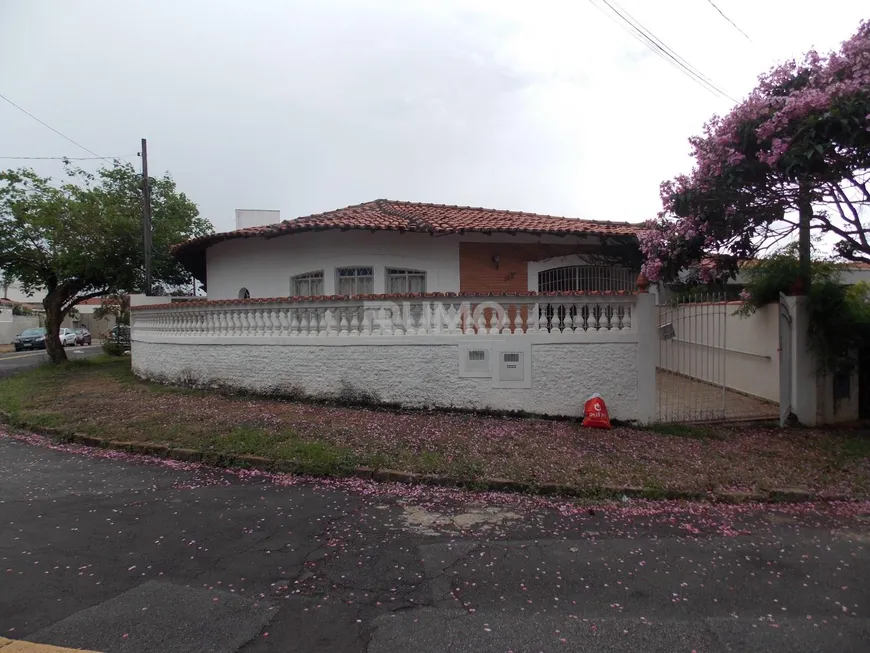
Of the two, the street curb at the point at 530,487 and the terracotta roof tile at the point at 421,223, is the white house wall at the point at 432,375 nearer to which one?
the street curb at the point at 530,487

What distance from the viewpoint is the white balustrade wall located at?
21.2 ft

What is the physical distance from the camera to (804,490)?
4.56m

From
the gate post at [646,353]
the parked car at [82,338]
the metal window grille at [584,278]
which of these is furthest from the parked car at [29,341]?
the gate post at [646,353]

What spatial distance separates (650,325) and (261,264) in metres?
7.94

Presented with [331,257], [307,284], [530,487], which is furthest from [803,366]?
[307,284]

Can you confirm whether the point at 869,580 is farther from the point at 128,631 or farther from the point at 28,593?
the point at 28,593

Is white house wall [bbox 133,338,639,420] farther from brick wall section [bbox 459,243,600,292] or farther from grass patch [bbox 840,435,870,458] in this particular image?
brick wall section [bbox 459,243,600,292]

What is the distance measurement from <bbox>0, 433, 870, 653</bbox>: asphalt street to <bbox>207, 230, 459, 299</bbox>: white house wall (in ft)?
18.4

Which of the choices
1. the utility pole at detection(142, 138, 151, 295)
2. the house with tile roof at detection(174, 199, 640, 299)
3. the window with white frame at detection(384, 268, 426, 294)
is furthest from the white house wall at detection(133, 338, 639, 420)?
the utility pole at detection(142, 138, 151, 295)

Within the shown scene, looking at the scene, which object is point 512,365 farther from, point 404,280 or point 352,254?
point 352,254

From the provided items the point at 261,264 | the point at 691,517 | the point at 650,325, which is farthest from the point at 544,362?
the point at 261,264

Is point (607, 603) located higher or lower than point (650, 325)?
lower

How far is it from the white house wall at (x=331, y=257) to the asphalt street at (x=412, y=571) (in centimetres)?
562

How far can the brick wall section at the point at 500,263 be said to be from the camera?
9477mm
